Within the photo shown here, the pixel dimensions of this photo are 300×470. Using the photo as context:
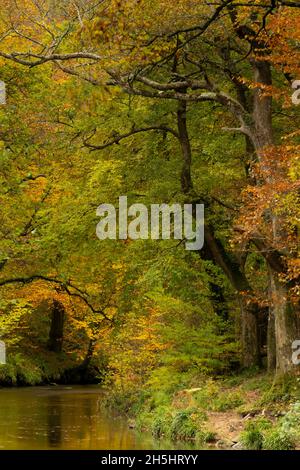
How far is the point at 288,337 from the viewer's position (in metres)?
16.8

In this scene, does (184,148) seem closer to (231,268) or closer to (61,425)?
(231,268)

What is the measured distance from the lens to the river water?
50.1 feet

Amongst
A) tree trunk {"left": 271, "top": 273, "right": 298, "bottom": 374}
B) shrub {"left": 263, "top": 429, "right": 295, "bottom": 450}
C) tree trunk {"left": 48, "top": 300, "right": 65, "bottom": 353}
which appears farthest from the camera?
tree trunk {"left": 48, "top": 300, "right": 65, "bottom": 353}

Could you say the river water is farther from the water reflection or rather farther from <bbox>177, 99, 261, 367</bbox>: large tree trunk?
<bbox>177, 99, 261, 367</bbox>: large tree trunk

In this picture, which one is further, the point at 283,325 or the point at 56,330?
the point at 56,330

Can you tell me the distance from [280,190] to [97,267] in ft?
30.8

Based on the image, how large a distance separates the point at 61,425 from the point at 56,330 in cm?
2002

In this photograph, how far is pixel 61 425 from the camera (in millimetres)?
18938

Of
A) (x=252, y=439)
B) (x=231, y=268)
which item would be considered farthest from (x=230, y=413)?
(x=231, y=268)

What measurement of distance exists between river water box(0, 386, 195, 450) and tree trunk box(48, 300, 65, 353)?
9498mm

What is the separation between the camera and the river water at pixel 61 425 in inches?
601

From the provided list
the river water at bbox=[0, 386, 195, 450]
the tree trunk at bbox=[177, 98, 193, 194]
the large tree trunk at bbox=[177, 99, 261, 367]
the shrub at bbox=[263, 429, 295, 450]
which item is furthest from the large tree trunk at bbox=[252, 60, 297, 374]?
the shrub at bbox=[263, 429, 295, 450]

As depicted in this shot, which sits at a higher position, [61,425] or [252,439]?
[252,439]
